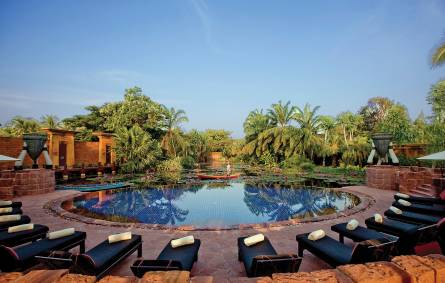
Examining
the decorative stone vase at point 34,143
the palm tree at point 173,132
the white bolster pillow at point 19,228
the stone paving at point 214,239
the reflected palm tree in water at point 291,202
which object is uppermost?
the palm tree at point 173,132

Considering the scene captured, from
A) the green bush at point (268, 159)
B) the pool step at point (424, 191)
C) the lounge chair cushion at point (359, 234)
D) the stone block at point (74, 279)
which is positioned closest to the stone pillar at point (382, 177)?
the pool step at point (424, 191)

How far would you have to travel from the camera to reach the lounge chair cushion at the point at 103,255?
3.00 m

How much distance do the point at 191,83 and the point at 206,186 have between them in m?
17.5

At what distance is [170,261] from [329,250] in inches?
87.3

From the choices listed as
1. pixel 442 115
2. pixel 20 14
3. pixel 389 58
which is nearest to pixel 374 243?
pixel 20 14

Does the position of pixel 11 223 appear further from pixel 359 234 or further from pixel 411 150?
pixel 411 150

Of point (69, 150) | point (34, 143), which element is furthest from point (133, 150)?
point (34, 143)

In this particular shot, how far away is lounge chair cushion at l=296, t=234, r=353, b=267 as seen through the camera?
3172mm

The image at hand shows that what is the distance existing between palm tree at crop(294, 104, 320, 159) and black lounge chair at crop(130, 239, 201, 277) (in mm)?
22797

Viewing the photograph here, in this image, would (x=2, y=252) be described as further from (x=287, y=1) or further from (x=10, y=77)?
(x=10, y=77)

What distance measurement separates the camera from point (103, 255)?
3301mm

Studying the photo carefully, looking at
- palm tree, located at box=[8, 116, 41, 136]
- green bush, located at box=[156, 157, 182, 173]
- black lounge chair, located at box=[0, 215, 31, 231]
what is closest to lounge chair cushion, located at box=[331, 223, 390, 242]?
black lounge chair, located at box=[0, 215, 31, 231]

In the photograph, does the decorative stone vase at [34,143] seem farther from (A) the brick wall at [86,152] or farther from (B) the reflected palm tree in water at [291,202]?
(B) the reflected palm tree in water at [291,202]

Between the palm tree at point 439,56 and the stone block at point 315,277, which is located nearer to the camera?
the stone block at point 315,277
